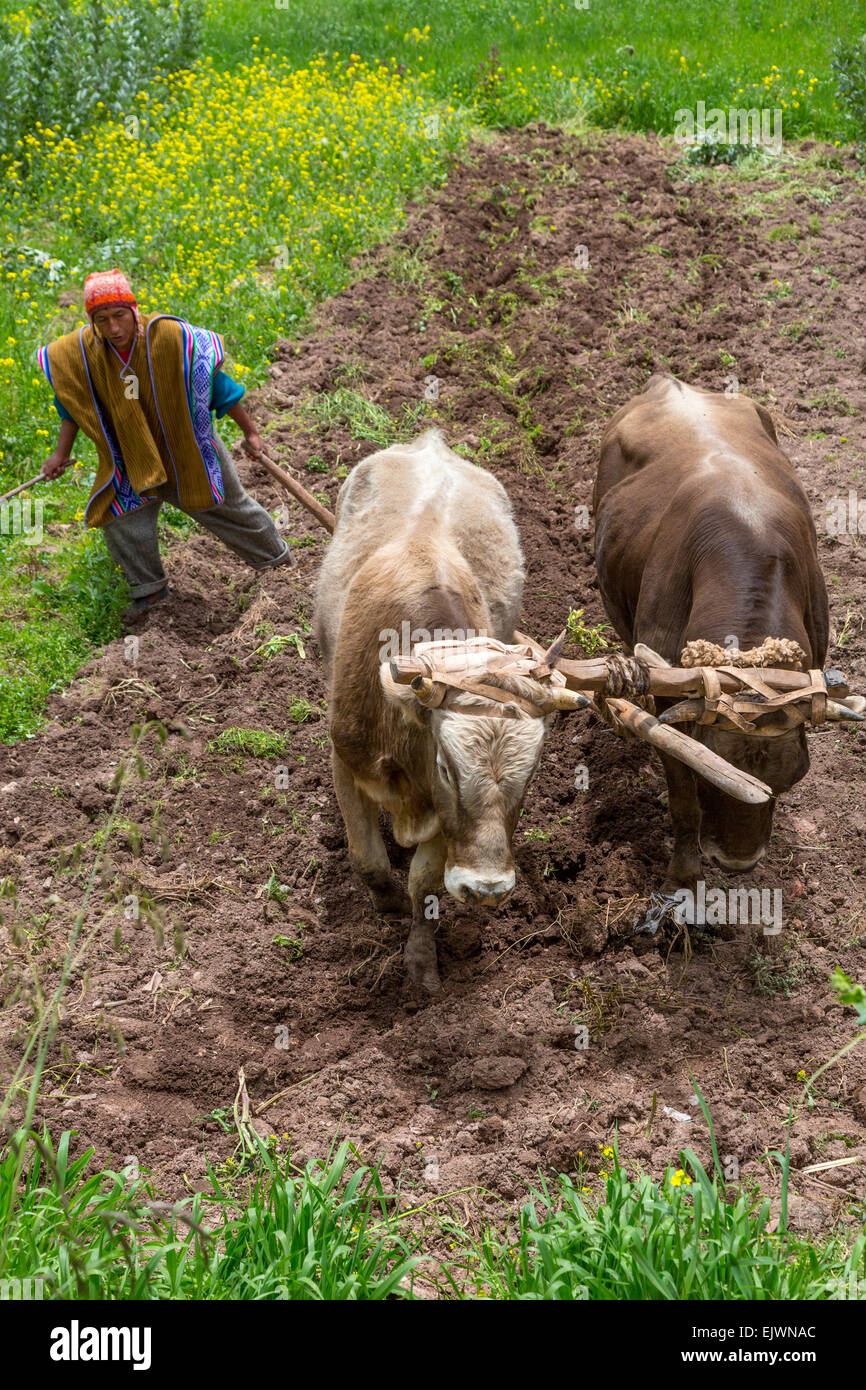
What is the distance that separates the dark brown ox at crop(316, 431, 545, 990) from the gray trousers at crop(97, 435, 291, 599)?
54.1 inches

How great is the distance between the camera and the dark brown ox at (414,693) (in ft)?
15.3

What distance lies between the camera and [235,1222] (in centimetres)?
404

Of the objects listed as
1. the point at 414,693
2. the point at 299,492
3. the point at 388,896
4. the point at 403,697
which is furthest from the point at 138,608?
the point at 414,693

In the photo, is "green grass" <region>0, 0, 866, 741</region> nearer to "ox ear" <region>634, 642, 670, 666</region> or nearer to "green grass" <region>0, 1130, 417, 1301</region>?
"green grass" <region>0, 1130, 417, 1301</region>

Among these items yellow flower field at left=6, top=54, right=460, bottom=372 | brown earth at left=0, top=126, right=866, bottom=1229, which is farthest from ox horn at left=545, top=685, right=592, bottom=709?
yellow flower field at left=6, top=54, right=460, bottom=372

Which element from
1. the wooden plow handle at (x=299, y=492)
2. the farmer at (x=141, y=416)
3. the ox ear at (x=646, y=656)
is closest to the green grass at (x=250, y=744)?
the wooden plow handle at (x=299, y=492)

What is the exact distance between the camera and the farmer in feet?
24.5

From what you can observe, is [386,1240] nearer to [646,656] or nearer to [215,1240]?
[215,1240]

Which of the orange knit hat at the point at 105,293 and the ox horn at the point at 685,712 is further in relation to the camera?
the orange knit hat at the point at 105,293

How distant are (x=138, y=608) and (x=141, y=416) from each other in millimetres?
1415

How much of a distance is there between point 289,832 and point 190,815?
0.60 metres

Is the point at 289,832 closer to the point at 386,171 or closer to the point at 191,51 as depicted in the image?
the point at 386,171

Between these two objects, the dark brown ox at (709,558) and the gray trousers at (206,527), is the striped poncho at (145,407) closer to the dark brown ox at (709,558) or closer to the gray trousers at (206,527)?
the gray trousers at (206,527)

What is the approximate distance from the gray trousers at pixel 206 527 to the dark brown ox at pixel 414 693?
1373 millimetres
